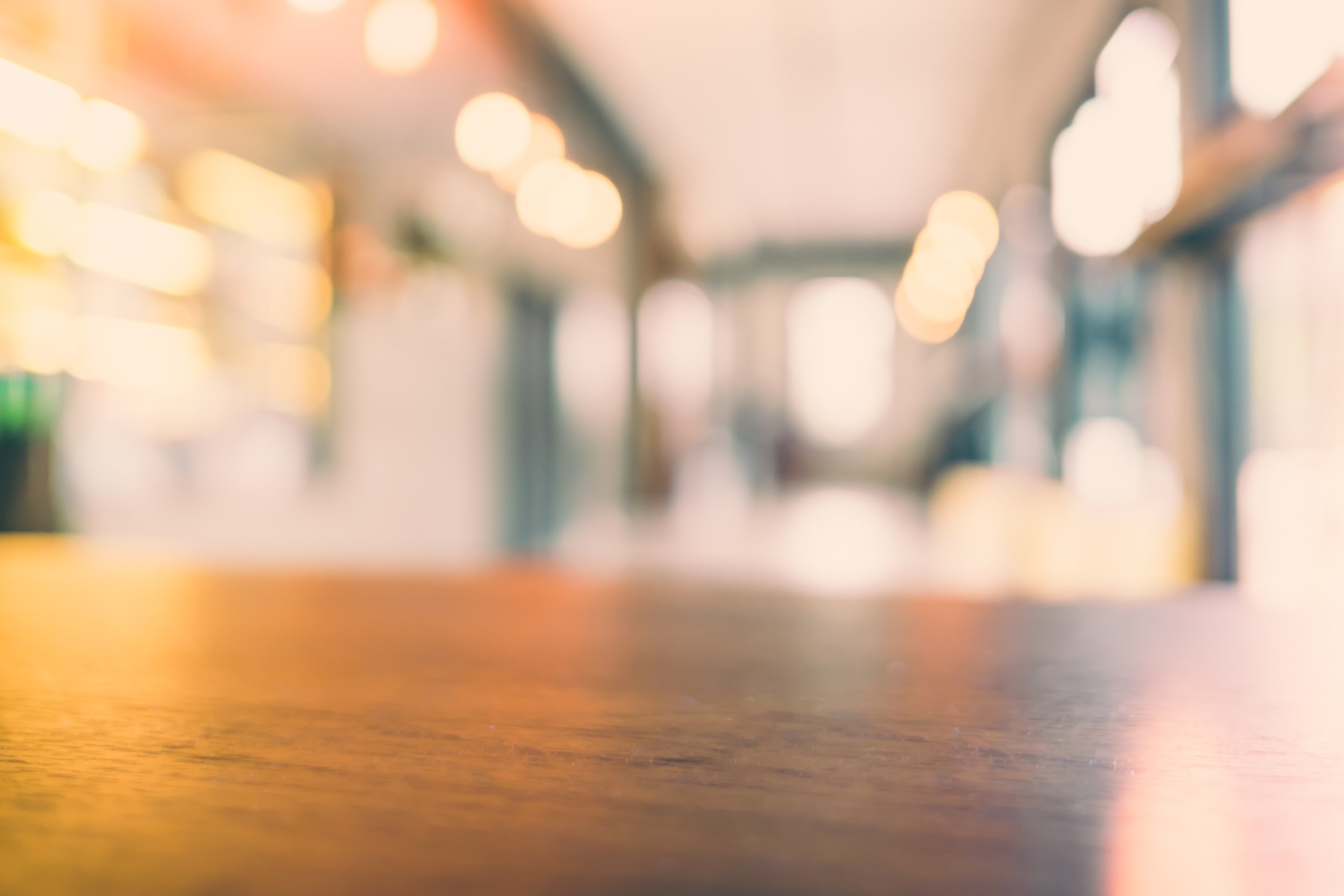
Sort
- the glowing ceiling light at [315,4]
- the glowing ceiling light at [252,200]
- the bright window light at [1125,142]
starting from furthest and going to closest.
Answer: the glowing ceiling light at [252,200]
the bright window light at [1125,142]
the glowing ceiling light at [315,4]

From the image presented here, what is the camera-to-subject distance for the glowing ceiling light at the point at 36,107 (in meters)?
2.39

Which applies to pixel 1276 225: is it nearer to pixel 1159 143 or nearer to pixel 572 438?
pixel 1159 143

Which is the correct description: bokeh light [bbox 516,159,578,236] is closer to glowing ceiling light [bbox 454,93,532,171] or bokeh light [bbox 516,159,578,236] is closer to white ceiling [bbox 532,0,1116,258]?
glowing ceiling light [bbox 454,93,532,171]

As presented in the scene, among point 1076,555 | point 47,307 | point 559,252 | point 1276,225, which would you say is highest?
point 559,252

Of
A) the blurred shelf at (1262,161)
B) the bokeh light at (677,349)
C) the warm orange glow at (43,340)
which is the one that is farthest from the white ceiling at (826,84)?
the warm orange glow at (43,340)

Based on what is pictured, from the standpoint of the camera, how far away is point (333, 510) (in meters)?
4.29

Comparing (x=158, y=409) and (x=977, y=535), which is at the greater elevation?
(x=158, y=409)

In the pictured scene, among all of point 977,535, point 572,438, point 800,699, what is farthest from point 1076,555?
point 572,438

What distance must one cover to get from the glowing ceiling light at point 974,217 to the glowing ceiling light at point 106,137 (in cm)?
468

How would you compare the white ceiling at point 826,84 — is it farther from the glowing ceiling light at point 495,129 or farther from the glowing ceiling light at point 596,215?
the glowing ceiling light at point 495,129

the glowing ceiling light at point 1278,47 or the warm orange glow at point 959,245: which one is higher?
the warm orange glow at point 959,245

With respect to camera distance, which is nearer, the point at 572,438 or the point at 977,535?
the point at 977,535

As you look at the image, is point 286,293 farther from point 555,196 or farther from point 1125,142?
point 1125,142

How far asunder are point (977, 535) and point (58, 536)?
4318 millimetres
